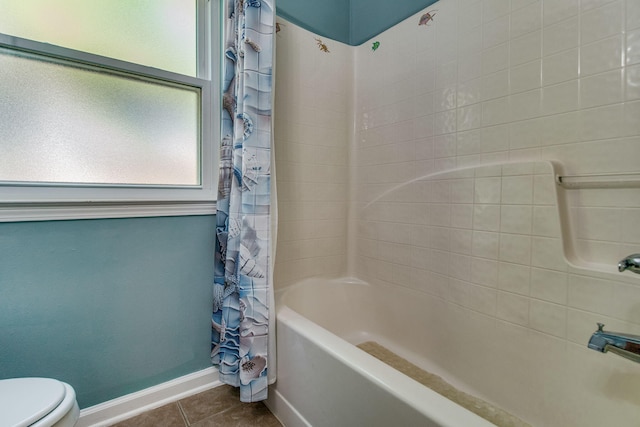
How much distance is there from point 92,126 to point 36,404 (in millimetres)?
982

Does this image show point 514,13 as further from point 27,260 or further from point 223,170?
point 27,260

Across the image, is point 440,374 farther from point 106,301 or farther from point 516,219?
point 106,301

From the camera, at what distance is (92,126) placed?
119 centimetres

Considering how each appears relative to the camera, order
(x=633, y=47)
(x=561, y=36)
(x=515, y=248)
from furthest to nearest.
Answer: (x=515, y=248)
(x=561, y=36)
(x=633, y=47)

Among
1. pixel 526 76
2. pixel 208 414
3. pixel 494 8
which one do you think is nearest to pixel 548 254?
pixel 526 76

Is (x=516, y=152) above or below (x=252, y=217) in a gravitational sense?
above

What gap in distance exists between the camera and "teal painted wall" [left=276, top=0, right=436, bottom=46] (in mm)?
1590

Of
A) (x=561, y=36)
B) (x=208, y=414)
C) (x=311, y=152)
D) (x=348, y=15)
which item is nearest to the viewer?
(x=561, y=36)

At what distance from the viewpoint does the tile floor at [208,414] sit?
3.97 feet

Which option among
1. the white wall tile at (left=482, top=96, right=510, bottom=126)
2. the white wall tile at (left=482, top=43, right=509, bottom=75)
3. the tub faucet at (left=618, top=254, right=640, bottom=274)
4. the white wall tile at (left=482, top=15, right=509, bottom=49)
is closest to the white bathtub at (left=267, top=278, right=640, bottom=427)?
the tub faucet at (left=618, top=254, right=640, bottom=274)

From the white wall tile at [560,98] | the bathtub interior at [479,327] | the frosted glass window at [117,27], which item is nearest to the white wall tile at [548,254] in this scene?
the bathtub interior at [479,327]

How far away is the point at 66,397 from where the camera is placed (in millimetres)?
791

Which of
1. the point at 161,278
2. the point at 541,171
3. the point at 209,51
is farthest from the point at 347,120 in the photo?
the point at 161,278

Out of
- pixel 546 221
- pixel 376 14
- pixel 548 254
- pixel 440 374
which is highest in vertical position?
pixel 376 14
